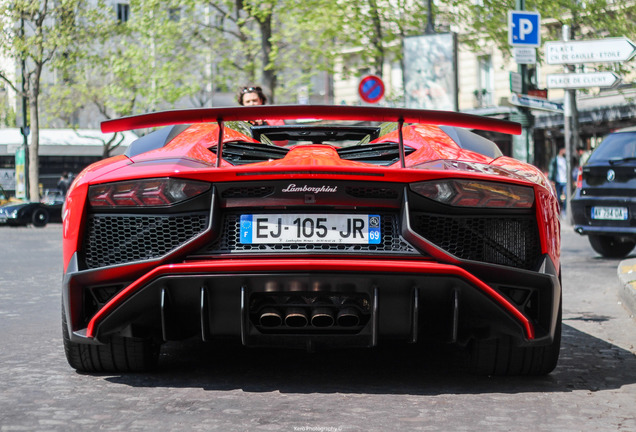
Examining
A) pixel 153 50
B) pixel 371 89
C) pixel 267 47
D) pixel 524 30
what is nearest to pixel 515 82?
pixel 524 30

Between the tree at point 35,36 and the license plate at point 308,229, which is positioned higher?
the tree at point 35,36

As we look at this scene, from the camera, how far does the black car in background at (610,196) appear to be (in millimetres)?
12172

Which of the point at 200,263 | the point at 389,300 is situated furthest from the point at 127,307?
the point at 389,300

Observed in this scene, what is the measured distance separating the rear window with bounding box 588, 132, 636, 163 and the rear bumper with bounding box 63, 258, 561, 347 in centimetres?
858

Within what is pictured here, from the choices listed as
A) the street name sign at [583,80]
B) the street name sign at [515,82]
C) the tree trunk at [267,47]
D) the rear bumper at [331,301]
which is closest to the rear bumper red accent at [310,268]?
the rear bumper at [331,301]

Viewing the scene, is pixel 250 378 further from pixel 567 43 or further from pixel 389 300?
pixel 567 43

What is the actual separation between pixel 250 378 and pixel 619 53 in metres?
14.0

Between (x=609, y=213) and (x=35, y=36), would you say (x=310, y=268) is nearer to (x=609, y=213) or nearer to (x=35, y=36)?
(x=609, y=213)

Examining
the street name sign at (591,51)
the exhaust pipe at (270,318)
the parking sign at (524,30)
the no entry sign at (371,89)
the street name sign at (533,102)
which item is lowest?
the exhaust pipe at (270,318)

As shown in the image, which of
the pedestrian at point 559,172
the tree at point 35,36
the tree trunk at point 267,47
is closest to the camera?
the pedestrian at point 559,172

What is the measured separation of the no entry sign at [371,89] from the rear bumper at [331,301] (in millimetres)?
16868

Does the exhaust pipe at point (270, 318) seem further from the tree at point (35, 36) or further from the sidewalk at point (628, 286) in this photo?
the tree at point (35, 36)

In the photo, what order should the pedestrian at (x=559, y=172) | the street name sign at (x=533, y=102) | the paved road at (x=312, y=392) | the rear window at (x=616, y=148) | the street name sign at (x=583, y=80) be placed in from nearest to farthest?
the paved road at (x=312, y=392), the rear window at (x=616, y=148), the street name sign at (x=583, y=80), the street name sign at (x=533, y=102), the pedestrian at (x=559, y=172)

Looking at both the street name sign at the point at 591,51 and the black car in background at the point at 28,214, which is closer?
the street name sign at the point at 591,51
